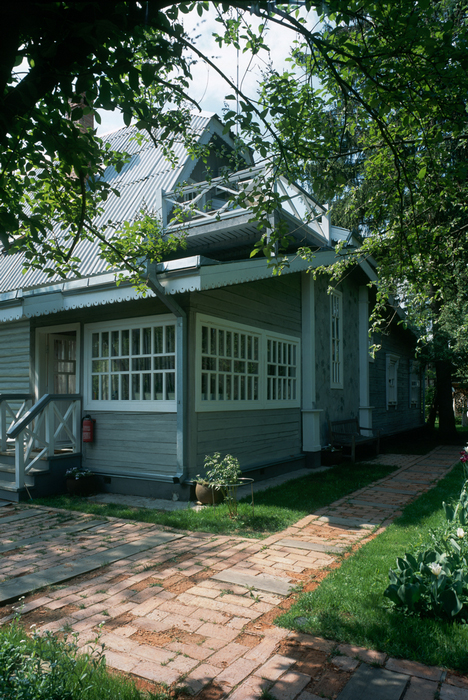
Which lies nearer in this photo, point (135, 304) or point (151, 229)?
point (151, 229)

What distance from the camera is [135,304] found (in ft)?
26.0

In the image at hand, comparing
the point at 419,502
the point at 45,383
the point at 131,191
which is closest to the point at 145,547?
the point at 419,502

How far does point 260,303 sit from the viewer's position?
9352 millimetres

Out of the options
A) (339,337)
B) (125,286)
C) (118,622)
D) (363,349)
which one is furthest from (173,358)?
(363,349)

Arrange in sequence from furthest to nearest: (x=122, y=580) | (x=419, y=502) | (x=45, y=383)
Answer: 1. (x=45, y=383)
2. (x=419, y=502)
3. (x=122, y=580)

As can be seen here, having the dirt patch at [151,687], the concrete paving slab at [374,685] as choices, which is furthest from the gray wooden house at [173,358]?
the dirt patch at [151,687]

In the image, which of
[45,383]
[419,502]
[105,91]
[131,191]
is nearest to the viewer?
[105,91]

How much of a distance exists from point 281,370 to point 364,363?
475cm

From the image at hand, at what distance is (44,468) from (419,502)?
5578 millimetres

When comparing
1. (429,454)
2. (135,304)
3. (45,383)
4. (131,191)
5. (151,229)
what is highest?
(131,191)

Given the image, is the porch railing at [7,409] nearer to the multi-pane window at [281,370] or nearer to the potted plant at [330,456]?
the multi-pane window at [281,370]

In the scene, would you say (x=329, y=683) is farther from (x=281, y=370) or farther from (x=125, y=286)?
(x=281, y=370)

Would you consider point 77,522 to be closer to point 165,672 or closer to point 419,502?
point 165,672

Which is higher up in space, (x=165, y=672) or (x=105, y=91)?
(x=105, y=91)
